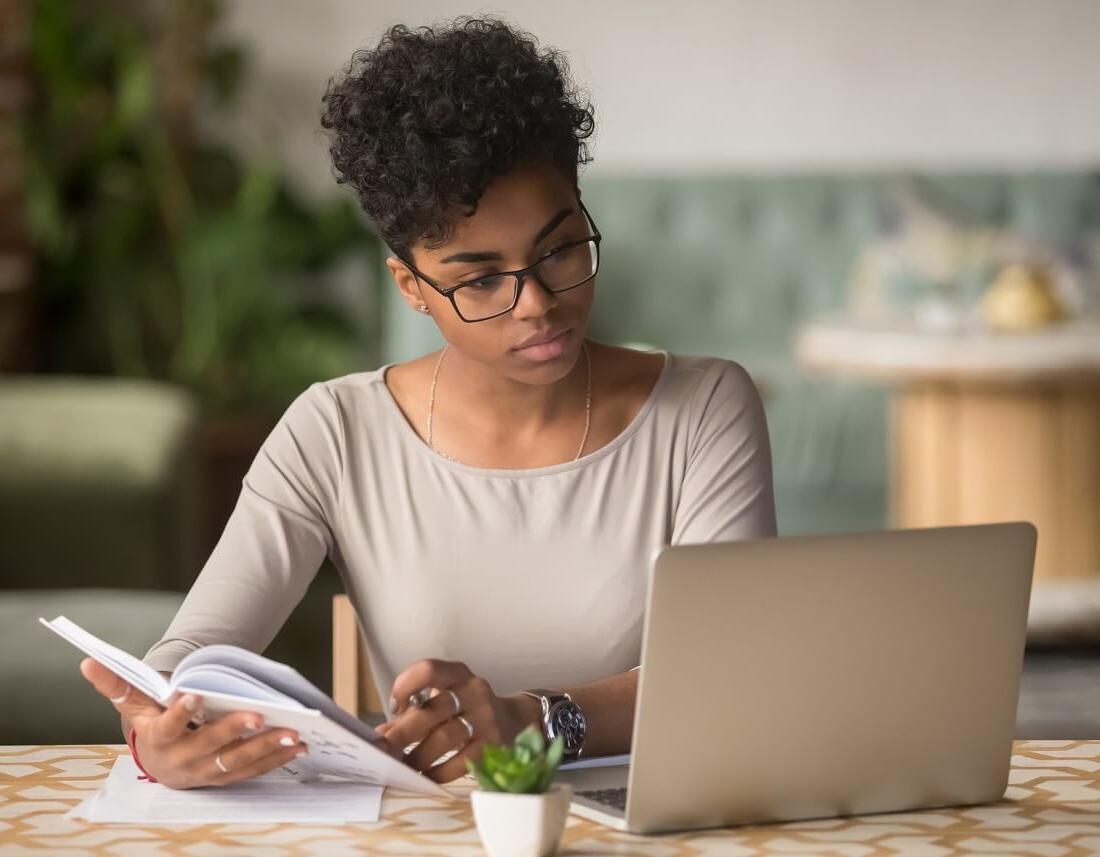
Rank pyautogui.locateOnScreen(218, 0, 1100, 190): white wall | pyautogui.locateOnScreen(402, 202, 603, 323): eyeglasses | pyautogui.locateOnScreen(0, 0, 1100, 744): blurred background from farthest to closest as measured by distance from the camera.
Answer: pyautogui.locateOnScreen(218, 0, 1100, 190): white wall → pyautogui.locateOnScreen(0, 0, 1100, 744): blurred background → pyautogui.locateOnScreen(402, 202, 603, 323): eyeglasses

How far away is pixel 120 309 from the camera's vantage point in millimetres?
5398

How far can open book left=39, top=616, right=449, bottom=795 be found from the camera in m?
1.26

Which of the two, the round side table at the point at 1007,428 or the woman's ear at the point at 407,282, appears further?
the round side table at the point at 1007,428

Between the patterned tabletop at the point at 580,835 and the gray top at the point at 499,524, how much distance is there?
37 cm

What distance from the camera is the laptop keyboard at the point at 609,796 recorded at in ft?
4.30

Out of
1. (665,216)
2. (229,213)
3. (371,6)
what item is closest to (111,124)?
(229,213)

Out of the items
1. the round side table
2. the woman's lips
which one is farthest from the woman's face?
the round side table

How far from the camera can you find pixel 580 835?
1247 mm

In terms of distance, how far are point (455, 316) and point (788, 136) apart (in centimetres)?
411

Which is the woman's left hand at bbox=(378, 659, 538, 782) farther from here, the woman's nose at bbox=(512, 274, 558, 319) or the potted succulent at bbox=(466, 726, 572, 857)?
the woman's nose at bbox=(512, 274, 558, 319)

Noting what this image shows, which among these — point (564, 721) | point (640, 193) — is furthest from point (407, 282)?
point (640, 193)

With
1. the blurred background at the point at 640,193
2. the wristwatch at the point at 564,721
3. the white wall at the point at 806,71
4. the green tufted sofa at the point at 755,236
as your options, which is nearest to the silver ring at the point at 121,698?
the wristwatch at the point at 564,721

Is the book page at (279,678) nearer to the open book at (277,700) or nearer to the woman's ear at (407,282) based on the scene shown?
the open book at (277,700)

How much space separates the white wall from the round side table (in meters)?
1.47
